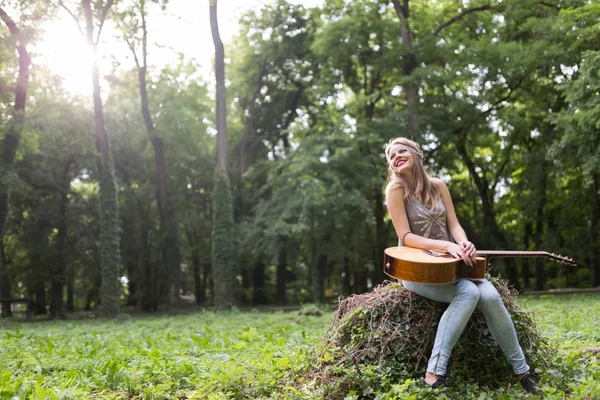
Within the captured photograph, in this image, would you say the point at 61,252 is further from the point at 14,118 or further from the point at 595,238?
the point at 595,238

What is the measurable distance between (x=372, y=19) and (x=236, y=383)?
63.1ft

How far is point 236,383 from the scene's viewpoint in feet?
15.4

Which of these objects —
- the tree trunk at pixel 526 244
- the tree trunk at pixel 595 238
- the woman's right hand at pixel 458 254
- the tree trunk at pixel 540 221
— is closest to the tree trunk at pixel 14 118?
the woman's right hand at pixel 458 254

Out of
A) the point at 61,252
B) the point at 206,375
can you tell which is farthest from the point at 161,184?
the point at 206,375

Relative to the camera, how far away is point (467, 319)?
4168 millimetres

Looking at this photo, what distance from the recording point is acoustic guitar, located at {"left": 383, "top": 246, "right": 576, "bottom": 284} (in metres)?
4.06

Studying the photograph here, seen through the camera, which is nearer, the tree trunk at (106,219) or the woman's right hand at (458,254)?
the woman's right hand at (458,254)

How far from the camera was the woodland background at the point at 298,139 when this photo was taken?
1841 cm

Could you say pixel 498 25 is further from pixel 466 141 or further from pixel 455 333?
pixel 455 333

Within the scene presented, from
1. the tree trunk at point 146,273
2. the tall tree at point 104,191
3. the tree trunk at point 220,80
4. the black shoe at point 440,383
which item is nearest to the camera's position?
the black shoe at point 440,383

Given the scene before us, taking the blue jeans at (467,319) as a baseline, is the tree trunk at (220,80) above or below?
above

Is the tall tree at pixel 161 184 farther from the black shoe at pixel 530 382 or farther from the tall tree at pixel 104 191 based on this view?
the black shoe at pixel 530 382

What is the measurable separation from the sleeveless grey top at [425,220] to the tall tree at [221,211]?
1689cm

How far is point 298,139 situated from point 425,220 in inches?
681
